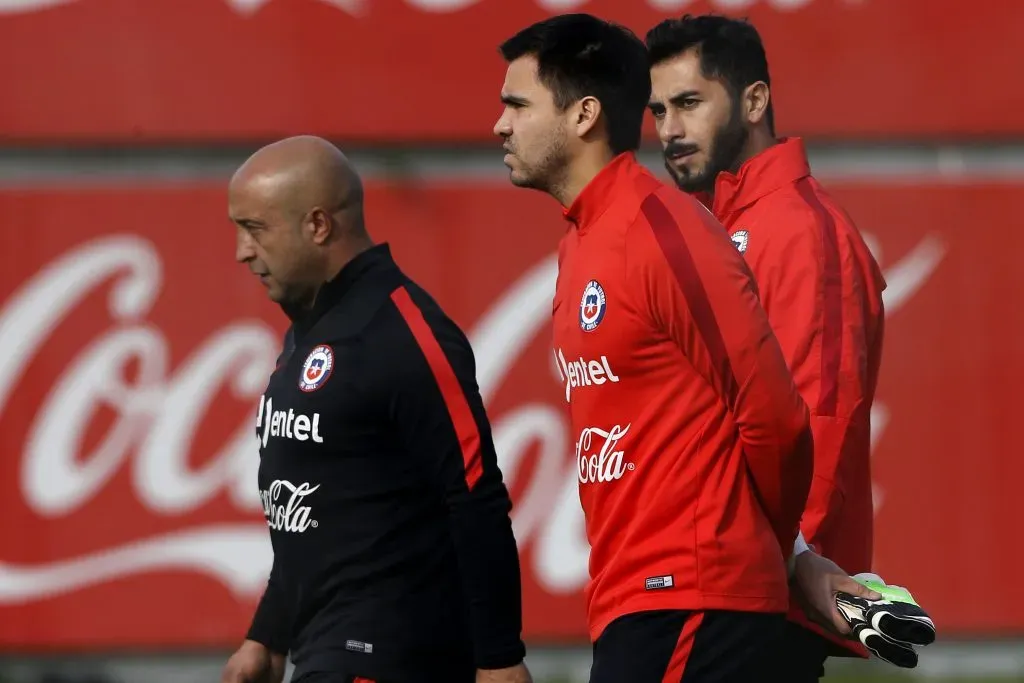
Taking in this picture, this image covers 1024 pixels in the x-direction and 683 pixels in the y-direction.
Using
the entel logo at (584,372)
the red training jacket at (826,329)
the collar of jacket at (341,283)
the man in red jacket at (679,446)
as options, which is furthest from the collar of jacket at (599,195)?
the collar of jacket at (341,283)

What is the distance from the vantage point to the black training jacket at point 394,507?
3.65m

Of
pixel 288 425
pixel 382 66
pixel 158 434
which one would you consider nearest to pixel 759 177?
pixel 288 425

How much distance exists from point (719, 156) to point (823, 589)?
4.01ft

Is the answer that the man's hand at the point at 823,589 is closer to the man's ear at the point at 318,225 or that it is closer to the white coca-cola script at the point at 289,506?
the white coca-cola script at the point at 289,506

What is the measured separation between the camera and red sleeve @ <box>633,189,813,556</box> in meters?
3.05

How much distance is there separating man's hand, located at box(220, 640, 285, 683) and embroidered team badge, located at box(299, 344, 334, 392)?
72 cm

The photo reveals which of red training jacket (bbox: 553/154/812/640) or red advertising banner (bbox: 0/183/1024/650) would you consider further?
red advertising banner (bbox: 0/183/1024/650)

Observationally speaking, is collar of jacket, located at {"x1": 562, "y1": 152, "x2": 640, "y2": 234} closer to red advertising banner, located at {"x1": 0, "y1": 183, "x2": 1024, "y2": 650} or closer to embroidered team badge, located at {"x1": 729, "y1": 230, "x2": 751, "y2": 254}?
embroidered team badge, located at {"x1": 729, "y1": 230, "x2": 751, "y2": 254}

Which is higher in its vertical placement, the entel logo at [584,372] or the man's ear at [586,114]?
the man's ear at [586,114]

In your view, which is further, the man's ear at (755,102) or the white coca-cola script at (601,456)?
the man's ear at (755,102)

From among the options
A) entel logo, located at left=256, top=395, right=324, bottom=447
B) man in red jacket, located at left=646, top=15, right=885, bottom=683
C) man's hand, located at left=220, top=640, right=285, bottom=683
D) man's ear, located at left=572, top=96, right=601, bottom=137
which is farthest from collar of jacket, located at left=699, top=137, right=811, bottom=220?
man's hand, located at left=220, top=640, right=285, bottom=683

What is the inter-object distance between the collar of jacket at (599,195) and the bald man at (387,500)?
0.58 m

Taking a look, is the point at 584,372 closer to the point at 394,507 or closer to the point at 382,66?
the point at 394,507

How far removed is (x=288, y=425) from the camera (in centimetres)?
380
